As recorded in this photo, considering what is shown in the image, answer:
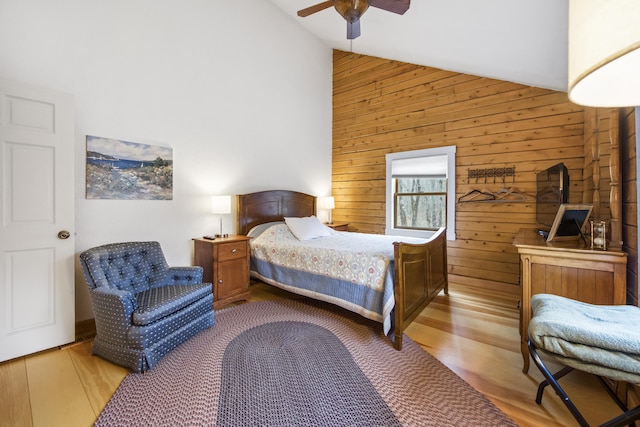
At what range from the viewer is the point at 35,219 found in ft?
7.47

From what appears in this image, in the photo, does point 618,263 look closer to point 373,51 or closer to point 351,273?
point 351,273

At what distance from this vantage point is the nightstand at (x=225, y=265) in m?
3.21

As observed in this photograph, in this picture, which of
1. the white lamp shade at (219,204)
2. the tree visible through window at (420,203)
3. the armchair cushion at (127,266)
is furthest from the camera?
the tree visible through window at (420,203)

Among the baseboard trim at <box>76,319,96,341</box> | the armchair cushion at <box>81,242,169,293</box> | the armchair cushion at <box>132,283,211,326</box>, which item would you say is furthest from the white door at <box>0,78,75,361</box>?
the armchair cushion at <box>132,283,211,326</box>

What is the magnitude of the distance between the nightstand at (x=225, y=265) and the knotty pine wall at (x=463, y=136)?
2.60 metres

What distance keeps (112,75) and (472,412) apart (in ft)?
13.5

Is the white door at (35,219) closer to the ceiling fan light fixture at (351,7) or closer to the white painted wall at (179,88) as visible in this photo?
the white painted wall at (179,88)

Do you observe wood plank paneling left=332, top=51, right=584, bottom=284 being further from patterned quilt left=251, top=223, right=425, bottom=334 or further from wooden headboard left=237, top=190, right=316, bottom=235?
patterned quilt left=251, top=223, right=425, bottom=334

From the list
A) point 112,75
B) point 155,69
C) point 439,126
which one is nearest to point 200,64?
point 155,69

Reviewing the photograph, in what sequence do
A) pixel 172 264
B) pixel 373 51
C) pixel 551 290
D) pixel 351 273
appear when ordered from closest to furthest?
pixel 551 290 < pixel 351 273 < pixel 172 264 < pixel 373 51

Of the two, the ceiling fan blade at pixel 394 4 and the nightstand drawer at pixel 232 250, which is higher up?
the ceiling fan blade at pixel 394 4

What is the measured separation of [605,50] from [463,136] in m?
4.15

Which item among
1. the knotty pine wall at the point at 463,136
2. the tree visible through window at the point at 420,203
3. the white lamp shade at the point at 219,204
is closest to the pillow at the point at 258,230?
the white lamp shade at the point at 219,204

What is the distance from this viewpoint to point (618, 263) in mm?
1754
